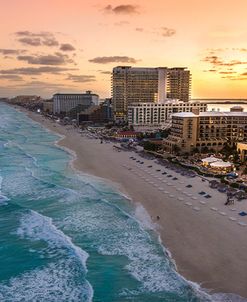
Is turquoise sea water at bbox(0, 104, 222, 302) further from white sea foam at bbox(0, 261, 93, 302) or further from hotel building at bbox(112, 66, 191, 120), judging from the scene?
hotel building at bbox(112, 66, 191, 120)

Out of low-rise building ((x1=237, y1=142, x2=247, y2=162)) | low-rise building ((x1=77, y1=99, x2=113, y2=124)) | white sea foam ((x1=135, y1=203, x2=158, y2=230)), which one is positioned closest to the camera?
white sea foam ((x1=135, y1=203, x2=158, y2=230))

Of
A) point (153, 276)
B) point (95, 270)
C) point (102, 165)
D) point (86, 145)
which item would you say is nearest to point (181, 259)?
point (153, 276)

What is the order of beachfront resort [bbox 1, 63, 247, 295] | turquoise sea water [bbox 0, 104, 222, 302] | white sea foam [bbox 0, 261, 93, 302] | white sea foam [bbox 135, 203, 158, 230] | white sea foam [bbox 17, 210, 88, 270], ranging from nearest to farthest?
white sea foam [bbox 0, 261, 93, 302] < turquoise sea water [bbox 0, 104, 222, 302] < white sea foam [bbox 17, 210, 88, 270] < beachfront resort [bbox 1, 63, 247, 295] < white sea foam [bbox 135, 203, 158, 230]

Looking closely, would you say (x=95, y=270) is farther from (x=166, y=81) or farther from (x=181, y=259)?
(x=166, y=81)

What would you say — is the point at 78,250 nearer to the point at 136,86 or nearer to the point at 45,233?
the point at 45,233

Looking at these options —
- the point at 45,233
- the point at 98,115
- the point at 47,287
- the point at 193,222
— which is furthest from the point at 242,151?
the point at 98,115

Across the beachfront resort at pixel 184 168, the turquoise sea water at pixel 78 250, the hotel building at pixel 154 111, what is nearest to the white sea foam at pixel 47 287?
the turquoise sea water at pixel 78 250

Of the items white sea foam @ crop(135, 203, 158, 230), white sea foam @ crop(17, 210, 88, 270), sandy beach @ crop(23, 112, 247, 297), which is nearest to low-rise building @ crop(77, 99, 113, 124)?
sandy beach @ crop(23, 112, 247, 297)
